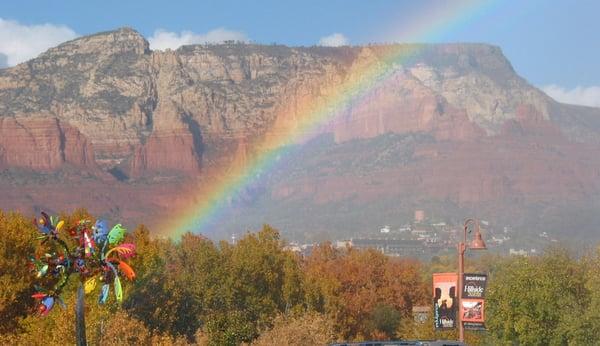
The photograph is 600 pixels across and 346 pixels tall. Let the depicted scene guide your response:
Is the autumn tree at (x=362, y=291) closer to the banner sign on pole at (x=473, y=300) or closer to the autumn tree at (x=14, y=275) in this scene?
the autumn tree at (x=14, y=275)

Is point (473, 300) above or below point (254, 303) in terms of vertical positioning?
above

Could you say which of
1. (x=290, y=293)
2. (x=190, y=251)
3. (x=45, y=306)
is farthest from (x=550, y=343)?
(x=190, y=251)

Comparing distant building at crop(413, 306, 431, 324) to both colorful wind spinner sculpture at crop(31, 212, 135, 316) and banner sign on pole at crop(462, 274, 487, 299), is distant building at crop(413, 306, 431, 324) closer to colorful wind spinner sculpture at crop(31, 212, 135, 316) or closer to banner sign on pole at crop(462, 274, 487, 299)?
banner sign on pole at crop(462, 274, 487, 299)

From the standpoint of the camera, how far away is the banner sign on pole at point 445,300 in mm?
50094

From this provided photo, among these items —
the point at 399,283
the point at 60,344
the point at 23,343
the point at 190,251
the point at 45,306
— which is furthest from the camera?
the point at 399,283

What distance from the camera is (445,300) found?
50.5 metres

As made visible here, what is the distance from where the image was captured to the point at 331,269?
147 metres

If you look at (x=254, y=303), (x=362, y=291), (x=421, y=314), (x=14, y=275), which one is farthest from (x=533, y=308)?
(x=362, y=291)

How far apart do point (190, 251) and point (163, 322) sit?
24.9m

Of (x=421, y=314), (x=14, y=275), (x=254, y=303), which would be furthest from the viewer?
(x=421, y=314)

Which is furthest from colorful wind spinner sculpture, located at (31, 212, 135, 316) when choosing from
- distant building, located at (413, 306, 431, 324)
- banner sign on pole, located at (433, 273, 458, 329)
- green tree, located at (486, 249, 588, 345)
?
distant building, located at (413, 306, 431, 324)

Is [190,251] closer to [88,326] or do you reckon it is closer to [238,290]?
[238,290]

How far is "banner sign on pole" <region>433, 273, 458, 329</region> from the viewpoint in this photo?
5009 cm

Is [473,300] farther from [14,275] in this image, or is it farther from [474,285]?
[14,275]
